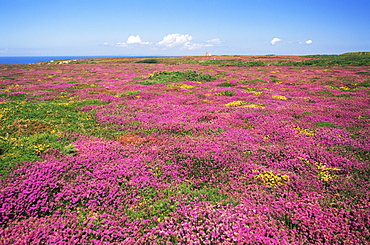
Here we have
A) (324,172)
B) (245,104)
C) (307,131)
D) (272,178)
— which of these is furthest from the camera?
(245,104)

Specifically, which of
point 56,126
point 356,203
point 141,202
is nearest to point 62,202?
point 141,202

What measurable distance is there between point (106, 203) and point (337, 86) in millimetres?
32158

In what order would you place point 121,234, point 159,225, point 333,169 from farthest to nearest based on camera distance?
point 333,169 → point 159,225 → point 121,234

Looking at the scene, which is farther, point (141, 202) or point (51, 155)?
point (51, 155)

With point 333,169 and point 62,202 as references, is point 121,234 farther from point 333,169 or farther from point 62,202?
point 333,169

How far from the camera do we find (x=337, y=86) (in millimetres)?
28703

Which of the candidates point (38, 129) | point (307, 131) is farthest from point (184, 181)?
point (38, 129)

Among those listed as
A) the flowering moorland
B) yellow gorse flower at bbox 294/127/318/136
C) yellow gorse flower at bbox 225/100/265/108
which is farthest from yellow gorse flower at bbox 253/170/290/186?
yellow gorse flower at bbox 225/100/265/108

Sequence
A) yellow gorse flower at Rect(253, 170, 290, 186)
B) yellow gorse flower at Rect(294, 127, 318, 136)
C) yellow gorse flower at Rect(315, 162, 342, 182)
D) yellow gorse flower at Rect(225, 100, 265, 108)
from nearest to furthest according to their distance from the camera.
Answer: yellow gorse flower at Rect(253, 170, 290, 186)
yellow gorse flower at Rect(315, 162, 342, 182)
yellow gorse flower at Rect(294, 127, 318, 136)
yellow gorse flower at Rect(225, 100, 265, 108)

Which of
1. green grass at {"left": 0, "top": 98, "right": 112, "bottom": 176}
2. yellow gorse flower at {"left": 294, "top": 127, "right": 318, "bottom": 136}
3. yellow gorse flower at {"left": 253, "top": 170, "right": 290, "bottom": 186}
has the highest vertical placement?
green grass at {"left": 0, "top": 98, "right": 112, "bottom": 176}

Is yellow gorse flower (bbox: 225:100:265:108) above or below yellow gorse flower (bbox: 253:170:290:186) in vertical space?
above

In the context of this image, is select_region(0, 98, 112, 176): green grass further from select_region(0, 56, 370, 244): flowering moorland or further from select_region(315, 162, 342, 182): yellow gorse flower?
select_region(315, 162, 342, 182): yellow gorse flower

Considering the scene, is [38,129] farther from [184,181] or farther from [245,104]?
[245,104]

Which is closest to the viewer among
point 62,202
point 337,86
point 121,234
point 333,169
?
point 121,234
